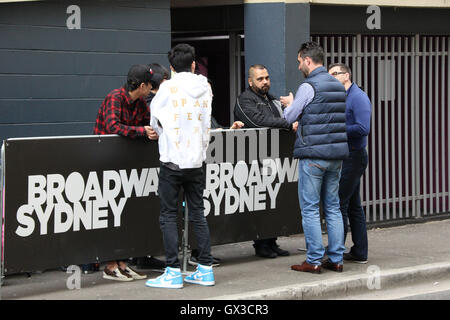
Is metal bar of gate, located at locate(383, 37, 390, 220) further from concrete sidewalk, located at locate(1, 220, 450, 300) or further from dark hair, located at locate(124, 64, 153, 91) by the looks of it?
dark hair, located at locate(124, 64, 153, 91)

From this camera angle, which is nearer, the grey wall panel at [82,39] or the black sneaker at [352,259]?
the grey wall panel at [82,39]

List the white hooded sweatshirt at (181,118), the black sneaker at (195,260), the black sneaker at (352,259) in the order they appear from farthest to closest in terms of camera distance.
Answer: the black sneaker at (352,259) → the black sneaker at (195,260) → the white hooded sweatshirt at (181,118)

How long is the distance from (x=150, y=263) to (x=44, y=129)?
68.7 inches

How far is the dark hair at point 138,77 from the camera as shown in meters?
8.09

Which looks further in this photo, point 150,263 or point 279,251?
point 279,251

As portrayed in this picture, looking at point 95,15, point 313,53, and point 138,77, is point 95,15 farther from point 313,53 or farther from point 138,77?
point 313,53

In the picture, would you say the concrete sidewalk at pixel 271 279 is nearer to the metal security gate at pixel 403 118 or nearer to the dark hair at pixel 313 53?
the metal security gate at pixel 403 118

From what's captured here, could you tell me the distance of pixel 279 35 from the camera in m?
10.6

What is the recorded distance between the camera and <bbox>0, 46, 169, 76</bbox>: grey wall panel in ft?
29.2

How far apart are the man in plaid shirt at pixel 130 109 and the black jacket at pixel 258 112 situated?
1.23 meters

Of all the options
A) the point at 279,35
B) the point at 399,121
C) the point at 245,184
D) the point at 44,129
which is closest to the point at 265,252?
the point at 245,184

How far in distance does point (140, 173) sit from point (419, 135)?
5.34 m

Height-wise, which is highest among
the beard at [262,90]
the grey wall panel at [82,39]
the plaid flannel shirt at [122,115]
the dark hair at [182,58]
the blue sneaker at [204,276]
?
the grey wall panel at [82,39]

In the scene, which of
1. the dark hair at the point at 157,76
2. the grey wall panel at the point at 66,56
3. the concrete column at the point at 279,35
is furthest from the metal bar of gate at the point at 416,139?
the dark hair at the point at 157,76
